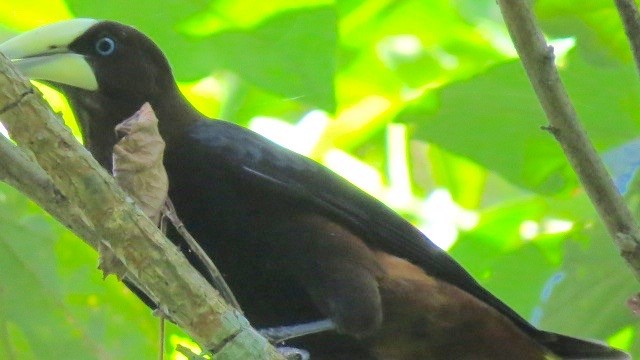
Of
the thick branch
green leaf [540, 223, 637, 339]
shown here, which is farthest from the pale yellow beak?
green leaf [540, 223, 637, 339]

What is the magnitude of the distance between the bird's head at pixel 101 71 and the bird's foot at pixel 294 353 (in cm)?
83

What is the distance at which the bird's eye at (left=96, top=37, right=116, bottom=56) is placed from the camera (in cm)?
349

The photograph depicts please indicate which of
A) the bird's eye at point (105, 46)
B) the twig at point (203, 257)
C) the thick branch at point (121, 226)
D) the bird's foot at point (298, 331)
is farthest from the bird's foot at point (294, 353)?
the bird's eye at point (105, 46)

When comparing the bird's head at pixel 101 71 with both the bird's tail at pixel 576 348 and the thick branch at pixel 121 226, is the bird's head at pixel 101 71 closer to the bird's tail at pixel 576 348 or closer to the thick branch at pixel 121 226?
the thick branch at pixel 121 226

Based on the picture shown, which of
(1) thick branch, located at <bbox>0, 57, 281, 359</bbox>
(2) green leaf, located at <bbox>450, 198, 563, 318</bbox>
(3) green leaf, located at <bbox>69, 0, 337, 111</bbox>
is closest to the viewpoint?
(1) thick branch, located at <bbox>0, 57, 281, 359</bbox>

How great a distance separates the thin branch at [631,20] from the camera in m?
2.63

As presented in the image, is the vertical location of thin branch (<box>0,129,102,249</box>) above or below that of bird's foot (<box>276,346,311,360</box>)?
above

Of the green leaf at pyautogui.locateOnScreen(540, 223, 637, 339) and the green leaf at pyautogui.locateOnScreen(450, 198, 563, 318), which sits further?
the green leaf at pyautogui.locateOnScreen(450, 198, 563, 318)

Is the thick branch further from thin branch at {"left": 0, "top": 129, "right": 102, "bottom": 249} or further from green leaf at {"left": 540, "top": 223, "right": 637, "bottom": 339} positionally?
green leaf at {"left": 540, "top": 223, "right": 637, "bottom": 339}

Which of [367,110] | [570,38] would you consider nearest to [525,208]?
[367,110]

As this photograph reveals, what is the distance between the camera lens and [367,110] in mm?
4344

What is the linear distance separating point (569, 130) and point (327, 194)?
3.45 ft

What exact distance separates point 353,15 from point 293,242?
121 centimetres

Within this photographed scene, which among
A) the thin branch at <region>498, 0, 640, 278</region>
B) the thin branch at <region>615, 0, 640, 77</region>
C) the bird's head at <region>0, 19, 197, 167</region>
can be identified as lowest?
the bird's head at <region>0, 19, 197, 167</region>
